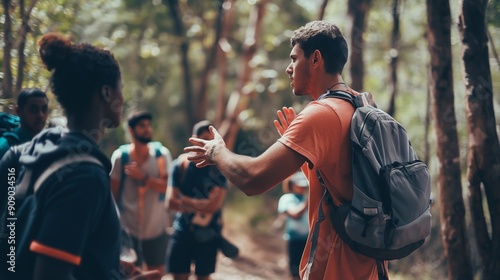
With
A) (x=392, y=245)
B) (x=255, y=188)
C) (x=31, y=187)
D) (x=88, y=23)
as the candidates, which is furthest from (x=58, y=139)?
(x=88, y=23)

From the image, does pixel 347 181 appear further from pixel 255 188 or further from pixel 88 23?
pixel 88 23

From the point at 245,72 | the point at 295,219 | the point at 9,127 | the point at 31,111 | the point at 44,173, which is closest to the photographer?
the point at 44,173

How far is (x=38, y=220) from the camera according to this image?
2.33m

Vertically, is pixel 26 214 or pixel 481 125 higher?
pixel 481 125

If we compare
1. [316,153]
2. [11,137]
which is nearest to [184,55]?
[11,137]

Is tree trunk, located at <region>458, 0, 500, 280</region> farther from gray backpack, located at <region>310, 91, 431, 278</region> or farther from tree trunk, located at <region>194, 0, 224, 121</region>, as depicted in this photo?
tree trunk, located at <region>194, 0, 224, 121</region>

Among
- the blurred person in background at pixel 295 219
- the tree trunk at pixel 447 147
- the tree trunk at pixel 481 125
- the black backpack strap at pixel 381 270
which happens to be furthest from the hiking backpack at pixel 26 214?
the blurred person in background at pixel 295 219

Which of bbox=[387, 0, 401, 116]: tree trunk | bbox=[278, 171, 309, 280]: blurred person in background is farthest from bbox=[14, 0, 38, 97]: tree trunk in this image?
bbox=[387, 0, 401, 116]: tree trunk

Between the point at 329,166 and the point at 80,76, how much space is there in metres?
1.28

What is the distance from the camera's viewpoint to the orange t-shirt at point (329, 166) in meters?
3.03

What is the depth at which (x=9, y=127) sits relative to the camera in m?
4.05

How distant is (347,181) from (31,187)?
5.01ft

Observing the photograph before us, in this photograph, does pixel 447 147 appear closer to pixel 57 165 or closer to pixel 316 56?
pixel 316 56

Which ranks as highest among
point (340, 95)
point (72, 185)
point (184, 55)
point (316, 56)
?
point (184, 55)
